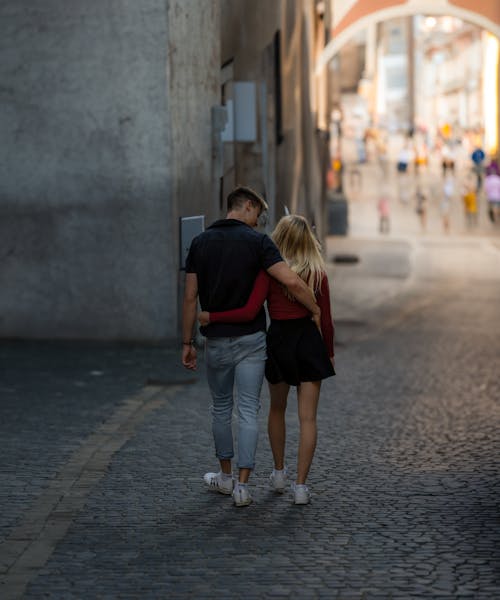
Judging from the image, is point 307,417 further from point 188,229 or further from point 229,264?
point 188,229

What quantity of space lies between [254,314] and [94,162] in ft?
27.0

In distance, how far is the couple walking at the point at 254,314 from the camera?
7.72m

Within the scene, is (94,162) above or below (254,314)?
above

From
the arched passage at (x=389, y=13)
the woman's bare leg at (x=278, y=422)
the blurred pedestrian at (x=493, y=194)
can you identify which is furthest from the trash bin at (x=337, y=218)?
the woman's bare leg at (x=278, y=422)

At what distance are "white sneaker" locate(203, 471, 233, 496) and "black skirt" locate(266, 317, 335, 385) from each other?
1.90 ft

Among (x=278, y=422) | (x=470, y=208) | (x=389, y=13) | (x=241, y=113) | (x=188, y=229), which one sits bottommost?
(x=470, y=208)

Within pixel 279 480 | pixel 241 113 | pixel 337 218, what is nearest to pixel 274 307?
pixel 279 480

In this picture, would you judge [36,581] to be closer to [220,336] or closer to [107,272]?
[220,336]

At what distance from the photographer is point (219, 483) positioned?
7949 millimetres

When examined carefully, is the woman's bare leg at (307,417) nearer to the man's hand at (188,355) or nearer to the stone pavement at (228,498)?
the stone pavement at (228,498)

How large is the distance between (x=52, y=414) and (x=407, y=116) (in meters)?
150

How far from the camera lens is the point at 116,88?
15523 mm

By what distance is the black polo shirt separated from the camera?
771cm

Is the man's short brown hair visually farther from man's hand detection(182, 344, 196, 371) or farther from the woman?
man's hand detection(182, 344, 196, 371)
